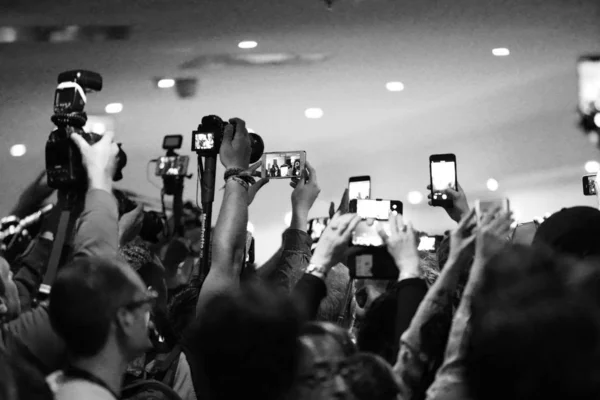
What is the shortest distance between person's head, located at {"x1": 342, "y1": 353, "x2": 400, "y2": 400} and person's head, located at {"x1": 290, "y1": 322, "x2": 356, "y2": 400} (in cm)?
1

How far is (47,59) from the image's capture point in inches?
204

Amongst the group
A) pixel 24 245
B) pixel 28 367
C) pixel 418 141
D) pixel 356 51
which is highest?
pixel 356 51

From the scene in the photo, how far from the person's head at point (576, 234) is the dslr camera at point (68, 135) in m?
1.07

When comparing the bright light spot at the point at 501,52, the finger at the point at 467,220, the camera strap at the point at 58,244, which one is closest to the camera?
the finger at the point at 467,220

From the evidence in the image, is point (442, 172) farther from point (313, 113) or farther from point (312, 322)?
point (313, 113)

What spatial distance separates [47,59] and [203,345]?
4.44 m

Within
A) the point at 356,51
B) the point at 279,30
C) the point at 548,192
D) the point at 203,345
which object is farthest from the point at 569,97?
the point at 203,345

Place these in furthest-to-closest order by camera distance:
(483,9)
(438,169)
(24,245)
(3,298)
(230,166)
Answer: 1. (483,9)
2. (24,245)
3. (438,169)
4. (230,166)
5. (3,298)

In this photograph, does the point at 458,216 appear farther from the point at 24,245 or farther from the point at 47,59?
the point at 47,59

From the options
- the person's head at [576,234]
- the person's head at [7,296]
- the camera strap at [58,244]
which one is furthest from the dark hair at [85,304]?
the person's head at [576,234]

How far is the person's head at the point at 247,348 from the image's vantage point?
115cm

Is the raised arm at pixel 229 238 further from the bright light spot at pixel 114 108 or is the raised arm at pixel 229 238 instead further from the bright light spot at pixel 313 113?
the bright light spot at pixel 114 108

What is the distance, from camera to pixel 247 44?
5.11m

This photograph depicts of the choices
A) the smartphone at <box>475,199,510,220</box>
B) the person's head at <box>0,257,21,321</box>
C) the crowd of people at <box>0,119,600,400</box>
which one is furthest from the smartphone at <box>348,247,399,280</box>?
the person's head at <box>0,257,21,321</box>
